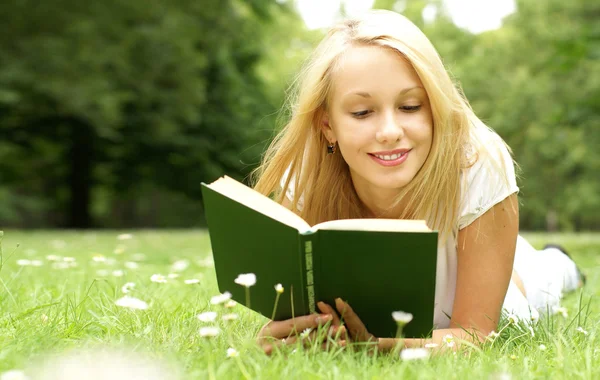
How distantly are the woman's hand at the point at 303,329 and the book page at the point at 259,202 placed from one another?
257 mm

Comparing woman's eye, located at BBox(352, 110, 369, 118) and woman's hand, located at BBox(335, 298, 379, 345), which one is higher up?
woman's eye, located at BBox(352, 110, 369, 118)

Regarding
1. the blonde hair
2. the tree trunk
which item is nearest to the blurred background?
the tree trunk

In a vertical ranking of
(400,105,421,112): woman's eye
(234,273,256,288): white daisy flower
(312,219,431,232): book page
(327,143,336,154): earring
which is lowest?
(234,273,256,288): white daisy flower

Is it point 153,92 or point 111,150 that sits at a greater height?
point 153,92

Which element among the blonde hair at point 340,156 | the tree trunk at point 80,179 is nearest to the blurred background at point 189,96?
the tree trunk at point 80,179

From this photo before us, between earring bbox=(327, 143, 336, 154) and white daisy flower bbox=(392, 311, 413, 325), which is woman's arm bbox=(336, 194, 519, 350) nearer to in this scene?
white daisy flower bbox=(392, 311, 413, 325)

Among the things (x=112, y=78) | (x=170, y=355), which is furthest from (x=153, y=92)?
(x=170, y=355)

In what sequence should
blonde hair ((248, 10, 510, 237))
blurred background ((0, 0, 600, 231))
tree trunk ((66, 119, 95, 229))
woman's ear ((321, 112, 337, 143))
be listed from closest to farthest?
Answer: blonde hair ((248, 10, 510, 237)) → woman's ear ((321, 112, 337, 143)) → blurred background ((0, 0, 600, 231)) → tree trunk ((66, 119, 95, 229))

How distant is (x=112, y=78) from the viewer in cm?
1379

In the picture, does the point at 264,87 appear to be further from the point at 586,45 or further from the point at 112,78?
the point at 586,45

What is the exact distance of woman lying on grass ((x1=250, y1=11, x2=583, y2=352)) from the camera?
2.02 metres

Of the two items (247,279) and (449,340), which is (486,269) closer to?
(449,340)

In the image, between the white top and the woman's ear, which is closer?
the white top

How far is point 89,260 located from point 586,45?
610 centimetres
